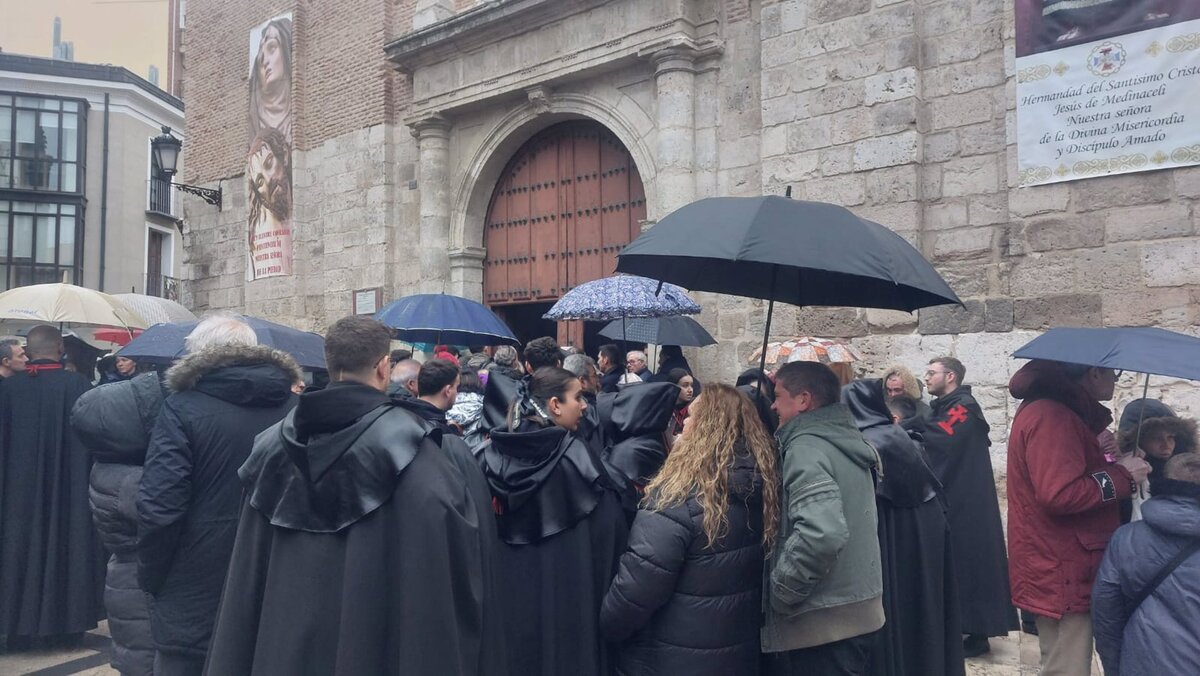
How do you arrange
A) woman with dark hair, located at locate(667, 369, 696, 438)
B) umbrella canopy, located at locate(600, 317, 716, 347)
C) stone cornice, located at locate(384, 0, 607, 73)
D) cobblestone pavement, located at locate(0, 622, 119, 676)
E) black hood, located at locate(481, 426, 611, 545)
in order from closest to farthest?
1. black hood, located at locate(481, 426, 611, 545)
2. cobblestone pavement, located at locate(0, 622, 119, 676)
3. woman with dark hair, located at locate(667, 369, 696, 438)
4. umbrella canopy, located at locate(600, 317, 716, 347)
5. stone cornice, located at locate(384, 0, 607, 73)

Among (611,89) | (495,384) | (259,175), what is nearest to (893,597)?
(495,384)

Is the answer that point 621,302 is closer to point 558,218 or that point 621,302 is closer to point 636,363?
point 636,363

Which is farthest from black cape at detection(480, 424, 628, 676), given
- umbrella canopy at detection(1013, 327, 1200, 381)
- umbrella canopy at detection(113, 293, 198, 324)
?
umbrella canopy at detection(113, 293, 198, 324)

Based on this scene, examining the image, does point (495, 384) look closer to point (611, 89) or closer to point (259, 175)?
point (611, 89)

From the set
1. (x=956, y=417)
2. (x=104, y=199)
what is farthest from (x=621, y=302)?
(x=104, y=199)

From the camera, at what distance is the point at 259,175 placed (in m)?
13.0

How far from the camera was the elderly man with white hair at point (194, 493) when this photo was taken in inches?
122

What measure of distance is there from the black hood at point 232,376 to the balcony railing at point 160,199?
1209 inches

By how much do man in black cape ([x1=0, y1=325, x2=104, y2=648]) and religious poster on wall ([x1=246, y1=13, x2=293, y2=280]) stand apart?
7272mm

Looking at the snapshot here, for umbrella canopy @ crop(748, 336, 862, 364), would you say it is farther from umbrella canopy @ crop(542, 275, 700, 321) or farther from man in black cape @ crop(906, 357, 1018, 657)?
umbrella canopy @ crop(542, 275, 700, 321)

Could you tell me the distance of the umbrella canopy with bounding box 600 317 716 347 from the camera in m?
6.90

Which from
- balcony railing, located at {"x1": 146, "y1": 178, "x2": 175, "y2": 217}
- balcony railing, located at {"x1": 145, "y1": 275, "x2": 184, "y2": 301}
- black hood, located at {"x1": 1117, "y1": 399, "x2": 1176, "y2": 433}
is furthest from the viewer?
balcony railing, located at {"x1": 146, "y1": 178, "x2": 175, "y2": 217}

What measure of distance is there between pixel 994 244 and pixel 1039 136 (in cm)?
88

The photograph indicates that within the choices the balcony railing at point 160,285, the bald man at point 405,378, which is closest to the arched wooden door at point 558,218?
the bald man at point 405,378
